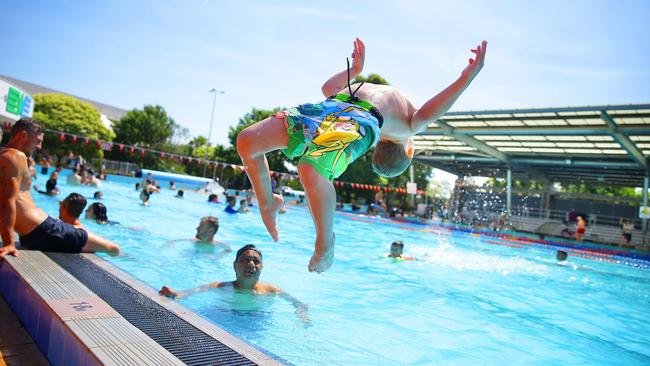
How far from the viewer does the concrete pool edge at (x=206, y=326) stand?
2303 mm

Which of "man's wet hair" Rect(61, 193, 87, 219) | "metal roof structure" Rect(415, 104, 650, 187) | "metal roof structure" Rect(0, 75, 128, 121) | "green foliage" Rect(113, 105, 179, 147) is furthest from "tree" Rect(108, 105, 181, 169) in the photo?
"man's wet hair" Rect(61, 193, 87, 219)

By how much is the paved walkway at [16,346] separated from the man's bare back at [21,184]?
133 cm

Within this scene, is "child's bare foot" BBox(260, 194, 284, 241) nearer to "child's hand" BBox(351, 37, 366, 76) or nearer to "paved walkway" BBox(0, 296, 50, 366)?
"child's hand" BBox(351, 37, 366, 76)

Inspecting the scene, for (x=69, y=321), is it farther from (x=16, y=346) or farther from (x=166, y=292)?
(x=166, y=292)

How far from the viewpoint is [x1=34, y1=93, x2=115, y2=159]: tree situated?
117ft

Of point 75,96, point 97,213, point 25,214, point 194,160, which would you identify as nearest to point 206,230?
point 97,213

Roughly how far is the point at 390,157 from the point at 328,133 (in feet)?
2.21

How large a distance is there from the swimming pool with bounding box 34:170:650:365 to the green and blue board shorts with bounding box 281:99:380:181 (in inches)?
76.4

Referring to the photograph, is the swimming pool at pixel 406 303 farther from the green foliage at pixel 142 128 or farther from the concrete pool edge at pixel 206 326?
the green foliage at pixel 142 128

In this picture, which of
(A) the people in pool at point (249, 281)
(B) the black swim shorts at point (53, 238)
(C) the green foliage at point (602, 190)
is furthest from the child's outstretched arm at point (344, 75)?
(C) the green foliage at point (602, 190)

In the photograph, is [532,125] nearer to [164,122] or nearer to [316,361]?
[316,361]

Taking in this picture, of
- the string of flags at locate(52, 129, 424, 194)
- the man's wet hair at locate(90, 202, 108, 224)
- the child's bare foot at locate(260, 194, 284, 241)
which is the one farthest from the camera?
the string of flags at locate(52, 129, 424, 194)

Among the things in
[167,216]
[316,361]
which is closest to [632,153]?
[167,216]

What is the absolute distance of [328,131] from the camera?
183 centimetres
